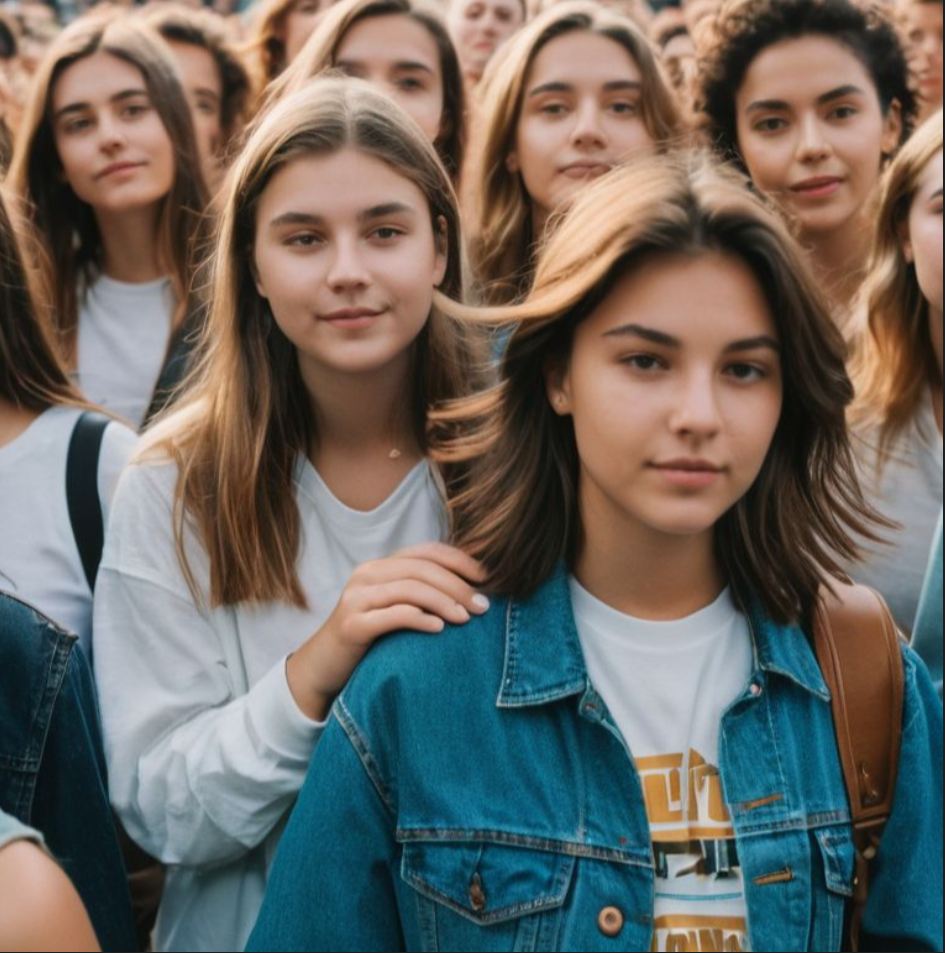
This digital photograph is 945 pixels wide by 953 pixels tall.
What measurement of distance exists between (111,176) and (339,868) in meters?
2.69

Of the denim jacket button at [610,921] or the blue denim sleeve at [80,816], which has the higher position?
the blue denim sleeve at [80,816]

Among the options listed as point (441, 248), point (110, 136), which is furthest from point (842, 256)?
point (110, 136)

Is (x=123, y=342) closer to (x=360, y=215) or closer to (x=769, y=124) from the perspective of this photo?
(x=360, y=215)

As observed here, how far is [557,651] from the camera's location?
2025 mm

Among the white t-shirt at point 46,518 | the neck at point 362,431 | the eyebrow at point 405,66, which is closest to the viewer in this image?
the neck at point 362,431

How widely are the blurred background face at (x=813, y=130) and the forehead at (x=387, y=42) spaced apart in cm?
91

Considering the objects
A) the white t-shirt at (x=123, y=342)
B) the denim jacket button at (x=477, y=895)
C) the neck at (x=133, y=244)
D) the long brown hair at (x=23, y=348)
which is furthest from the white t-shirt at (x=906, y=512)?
the neck at (x=133, y=244)

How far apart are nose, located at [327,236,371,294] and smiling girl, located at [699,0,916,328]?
1661 millimetres

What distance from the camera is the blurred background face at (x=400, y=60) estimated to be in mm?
3896

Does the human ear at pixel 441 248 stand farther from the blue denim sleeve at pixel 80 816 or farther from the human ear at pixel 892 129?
the human ear at pixel 892 129

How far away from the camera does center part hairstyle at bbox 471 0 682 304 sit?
12.5ft

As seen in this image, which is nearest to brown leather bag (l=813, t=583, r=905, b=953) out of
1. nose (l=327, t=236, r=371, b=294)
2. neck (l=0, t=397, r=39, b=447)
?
nose (l=327, t=236, r=371, b=294)

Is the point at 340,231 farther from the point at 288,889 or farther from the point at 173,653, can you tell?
the point at 288,889

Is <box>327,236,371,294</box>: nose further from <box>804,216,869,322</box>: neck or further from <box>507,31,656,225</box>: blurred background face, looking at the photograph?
<box>804,216,869,322</box>: neck
